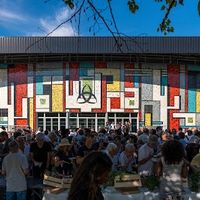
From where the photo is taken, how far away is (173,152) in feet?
22.1

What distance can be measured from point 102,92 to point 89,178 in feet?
108

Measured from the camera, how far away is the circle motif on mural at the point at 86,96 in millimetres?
36159

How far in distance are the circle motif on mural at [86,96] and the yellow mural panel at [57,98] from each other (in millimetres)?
1474

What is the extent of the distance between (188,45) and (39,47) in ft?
38.7

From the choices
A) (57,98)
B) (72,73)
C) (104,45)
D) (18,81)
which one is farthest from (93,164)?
(18,81)

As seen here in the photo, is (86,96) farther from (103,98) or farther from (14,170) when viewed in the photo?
(14,170)

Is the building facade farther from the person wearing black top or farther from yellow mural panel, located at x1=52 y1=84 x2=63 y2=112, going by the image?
the person wearing black top

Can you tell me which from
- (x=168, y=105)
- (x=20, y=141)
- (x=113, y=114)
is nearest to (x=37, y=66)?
(x=113, y=114)

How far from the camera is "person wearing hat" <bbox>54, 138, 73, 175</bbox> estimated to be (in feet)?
30.3

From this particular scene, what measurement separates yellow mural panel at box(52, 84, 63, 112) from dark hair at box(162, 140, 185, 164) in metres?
29.7

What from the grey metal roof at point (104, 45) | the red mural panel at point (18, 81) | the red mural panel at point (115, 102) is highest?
the grey metal roof at point (104, 45)

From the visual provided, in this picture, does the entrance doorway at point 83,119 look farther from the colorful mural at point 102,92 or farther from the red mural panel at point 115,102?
the red mural panel at point 115,102

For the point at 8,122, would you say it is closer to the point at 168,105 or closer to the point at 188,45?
the point at 168,105

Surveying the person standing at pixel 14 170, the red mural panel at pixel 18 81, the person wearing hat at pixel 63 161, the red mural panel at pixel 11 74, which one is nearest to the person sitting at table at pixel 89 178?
the person standing at pixel 14 170
